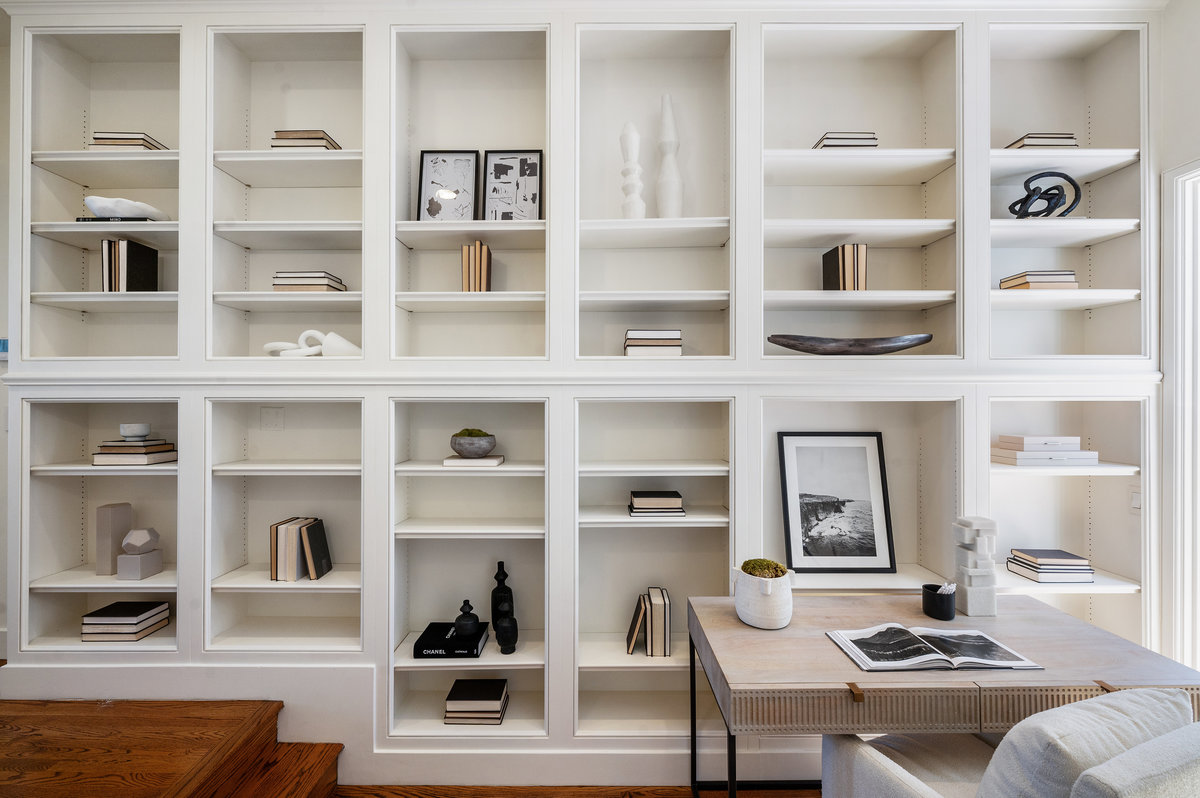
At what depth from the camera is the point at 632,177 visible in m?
2.20

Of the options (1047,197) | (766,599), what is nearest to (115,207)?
(766,599)

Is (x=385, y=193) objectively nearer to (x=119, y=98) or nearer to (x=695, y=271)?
(x=695, y=271)

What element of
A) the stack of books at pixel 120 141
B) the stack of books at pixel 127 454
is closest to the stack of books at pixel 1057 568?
the stack of books at pixel 127 454

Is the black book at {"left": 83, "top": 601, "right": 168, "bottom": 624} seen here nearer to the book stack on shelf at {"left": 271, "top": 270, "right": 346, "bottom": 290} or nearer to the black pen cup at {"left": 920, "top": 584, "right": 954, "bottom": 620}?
the book stack on shelf at {"left": 271, "top": 270, "right": 346, "bottom": 290}

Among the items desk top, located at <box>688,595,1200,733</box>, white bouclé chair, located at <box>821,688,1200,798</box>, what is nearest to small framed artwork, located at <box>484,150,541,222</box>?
desk top, located at <box>688,595,1200,733</box>

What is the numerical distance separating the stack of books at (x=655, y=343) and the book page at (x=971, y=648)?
1189 millimetres

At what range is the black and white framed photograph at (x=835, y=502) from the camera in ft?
7.52

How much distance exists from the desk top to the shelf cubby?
125 centimetres

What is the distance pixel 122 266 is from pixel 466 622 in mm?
1950

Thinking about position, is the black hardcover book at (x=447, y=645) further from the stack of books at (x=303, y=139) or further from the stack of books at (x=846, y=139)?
the stack of books at (x=846, y=139)

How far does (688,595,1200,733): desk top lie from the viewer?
1297 mm

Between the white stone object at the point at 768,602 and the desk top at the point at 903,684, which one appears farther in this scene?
the white stone object at the point at 768,602

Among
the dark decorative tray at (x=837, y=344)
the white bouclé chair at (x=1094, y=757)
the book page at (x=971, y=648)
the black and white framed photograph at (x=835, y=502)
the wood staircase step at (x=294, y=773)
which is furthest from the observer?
the black and white framed photograph at (x=835, y=502)

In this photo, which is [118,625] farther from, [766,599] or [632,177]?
[632,177]
